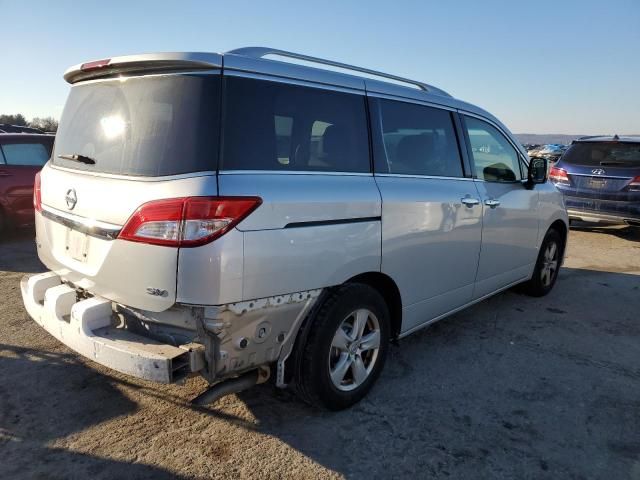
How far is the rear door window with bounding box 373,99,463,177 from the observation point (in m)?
3.31

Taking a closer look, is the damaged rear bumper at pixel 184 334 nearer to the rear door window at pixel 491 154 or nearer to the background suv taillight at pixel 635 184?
the rear door window at pixel 491 154

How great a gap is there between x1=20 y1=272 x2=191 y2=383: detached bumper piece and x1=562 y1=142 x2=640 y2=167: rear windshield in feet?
27.7

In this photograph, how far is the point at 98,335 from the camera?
258 cm

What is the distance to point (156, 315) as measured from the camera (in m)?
2.49

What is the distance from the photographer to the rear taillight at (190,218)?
7.54 ft

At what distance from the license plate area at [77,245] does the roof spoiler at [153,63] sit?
2.96 feet

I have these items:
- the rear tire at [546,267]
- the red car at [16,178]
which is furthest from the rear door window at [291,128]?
the red car at [16,178]

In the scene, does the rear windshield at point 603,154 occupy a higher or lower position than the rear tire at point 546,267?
higher

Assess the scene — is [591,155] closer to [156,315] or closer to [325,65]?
[325,65]

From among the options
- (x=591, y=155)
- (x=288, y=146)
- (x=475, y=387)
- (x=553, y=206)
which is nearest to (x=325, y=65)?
(x=288, y=146)

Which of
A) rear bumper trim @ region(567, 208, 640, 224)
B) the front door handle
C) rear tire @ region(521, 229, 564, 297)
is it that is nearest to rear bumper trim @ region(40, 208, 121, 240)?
the front door handle

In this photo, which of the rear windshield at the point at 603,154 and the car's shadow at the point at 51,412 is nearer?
the car's shadow at the point at 51,412

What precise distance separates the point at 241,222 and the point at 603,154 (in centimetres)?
830

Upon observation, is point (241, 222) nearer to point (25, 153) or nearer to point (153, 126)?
point (153, 126)
